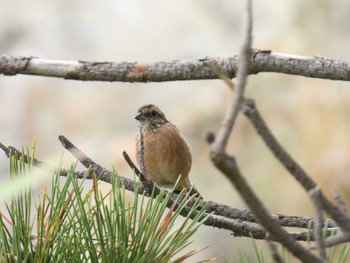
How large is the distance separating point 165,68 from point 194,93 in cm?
467

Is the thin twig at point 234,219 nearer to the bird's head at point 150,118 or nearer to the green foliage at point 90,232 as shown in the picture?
the green foliage at point 90,232

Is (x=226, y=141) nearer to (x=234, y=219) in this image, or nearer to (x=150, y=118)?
(x=234, y=219)

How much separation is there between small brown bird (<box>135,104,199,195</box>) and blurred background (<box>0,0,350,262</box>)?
5.70ft

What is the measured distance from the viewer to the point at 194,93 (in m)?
6.00

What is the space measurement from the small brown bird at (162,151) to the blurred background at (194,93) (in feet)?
5.70

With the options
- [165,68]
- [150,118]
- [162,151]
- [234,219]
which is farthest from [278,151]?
[150,118]

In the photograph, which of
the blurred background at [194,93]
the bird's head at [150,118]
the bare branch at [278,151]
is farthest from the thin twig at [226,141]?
the blurred background at [194,93]

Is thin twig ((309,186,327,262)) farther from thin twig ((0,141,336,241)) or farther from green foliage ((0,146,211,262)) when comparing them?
thin twig ((0,141,336,241))

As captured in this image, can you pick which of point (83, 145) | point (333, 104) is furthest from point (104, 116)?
point (333, 104)

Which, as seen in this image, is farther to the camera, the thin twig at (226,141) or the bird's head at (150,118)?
the bird's head at (150,118)

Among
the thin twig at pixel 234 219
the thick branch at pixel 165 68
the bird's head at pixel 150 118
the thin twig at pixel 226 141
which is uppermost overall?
the bird's head at pixel 150 118

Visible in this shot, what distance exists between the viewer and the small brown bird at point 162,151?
2525 mm

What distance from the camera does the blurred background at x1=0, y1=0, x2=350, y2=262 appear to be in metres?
4.88

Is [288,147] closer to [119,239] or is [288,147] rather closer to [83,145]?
[83,145]
